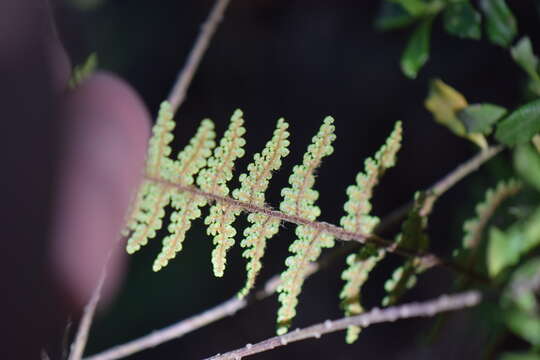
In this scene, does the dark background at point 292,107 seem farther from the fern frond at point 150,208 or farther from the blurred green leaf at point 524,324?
the fern frond at point 150,208

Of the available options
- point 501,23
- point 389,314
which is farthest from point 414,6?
point 389,314

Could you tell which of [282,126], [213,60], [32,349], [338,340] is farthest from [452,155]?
[32,349]

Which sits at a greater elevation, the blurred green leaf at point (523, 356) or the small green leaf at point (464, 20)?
the small green leaf at point (464, 20)

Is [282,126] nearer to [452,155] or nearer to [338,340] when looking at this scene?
[452,155]

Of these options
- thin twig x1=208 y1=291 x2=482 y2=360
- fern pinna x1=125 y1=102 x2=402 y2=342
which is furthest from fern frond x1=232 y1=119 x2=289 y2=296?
thin twig x1=208 y1=291 x2=482 y2=360

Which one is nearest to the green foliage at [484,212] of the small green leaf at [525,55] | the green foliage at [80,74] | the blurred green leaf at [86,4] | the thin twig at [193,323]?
the thin twig at [193,323]
